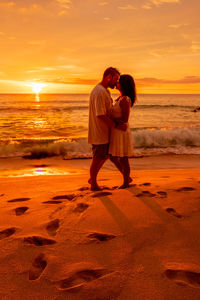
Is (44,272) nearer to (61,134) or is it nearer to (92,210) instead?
(92,210)

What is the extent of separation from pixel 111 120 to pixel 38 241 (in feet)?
7.64

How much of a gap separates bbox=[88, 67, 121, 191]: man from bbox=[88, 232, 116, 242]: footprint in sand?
1.86 m

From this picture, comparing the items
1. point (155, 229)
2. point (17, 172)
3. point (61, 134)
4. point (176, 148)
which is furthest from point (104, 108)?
point (61, 134)

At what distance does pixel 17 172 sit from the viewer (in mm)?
7469

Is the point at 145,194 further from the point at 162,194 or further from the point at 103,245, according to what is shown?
the point at 103,245

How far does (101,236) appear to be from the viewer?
251 cm

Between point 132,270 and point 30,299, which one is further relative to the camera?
point 132,270

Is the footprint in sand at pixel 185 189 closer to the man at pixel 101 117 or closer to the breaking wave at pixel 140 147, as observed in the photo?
the man at pixel 101 117

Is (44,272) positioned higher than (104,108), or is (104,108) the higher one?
(104,108)

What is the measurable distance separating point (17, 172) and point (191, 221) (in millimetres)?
5784

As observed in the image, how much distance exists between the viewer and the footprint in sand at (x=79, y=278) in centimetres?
186

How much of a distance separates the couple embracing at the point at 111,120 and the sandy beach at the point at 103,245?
0.80m

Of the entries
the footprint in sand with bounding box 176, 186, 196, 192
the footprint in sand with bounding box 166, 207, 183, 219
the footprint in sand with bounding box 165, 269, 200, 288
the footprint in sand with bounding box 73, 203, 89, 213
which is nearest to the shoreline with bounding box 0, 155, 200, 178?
the footprint in sand with bounding box 176, 186, 196, 192

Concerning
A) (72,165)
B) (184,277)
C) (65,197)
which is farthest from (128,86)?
(72,165)
